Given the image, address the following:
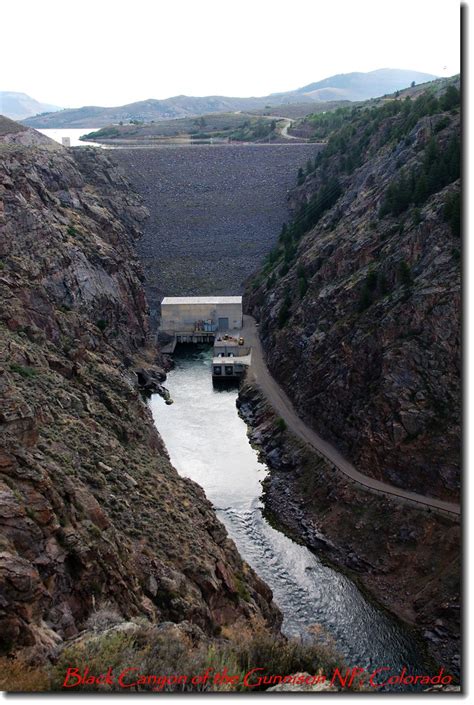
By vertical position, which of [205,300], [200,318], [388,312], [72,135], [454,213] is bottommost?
[200,318]

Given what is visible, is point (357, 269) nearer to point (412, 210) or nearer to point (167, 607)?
point (412, 210)

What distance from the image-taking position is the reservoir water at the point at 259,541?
3534 cm

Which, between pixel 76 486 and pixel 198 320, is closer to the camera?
pixel 76 486

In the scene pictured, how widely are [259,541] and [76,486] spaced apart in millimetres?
18742

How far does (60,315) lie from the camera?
49.1m

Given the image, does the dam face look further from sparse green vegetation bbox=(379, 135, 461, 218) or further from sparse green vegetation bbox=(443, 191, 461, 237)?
sparse green vegetation bbox=(443, 191, 461, 237)

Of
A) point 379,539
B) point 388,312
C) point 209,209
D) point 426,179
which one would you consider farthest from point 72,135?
point 379,539

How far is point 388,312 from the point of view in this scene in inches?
1955

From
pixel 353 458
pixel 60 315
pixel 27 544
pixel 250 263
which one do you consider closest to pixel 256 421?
pixel 353 458

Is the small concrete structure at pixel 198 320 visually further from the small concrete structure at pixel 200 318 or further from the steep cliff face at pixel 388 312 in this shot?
the steep cliff face at pixel 388 312

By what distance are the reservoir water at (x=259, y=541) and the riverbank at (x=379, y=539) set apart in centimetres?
92

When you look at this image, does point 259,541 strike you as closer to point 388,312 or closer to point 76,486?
point 388,312

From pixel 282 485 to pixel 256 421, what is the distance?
9.39 meters

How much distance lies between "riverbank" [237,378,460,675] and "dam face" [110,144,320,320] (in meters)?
35.3
